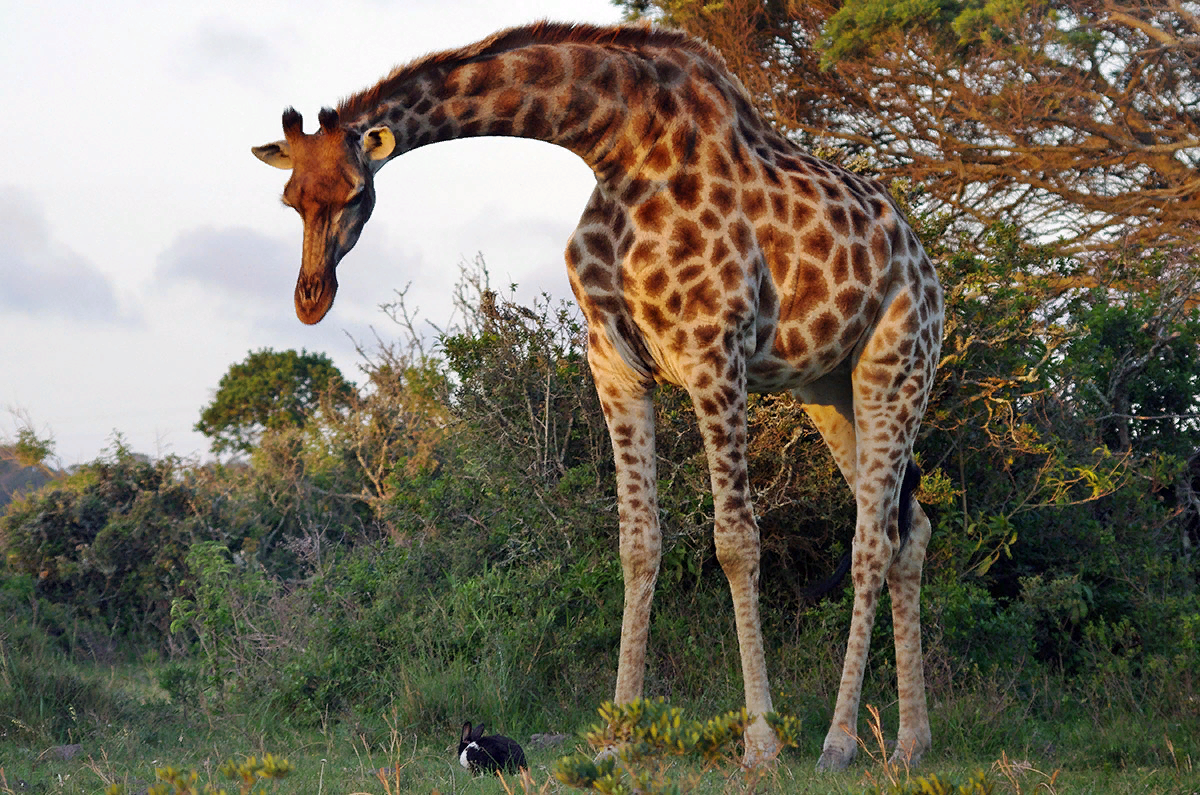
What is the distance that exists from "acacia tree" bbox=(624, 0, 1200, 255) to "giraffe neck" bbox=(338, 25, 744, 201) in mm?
8039

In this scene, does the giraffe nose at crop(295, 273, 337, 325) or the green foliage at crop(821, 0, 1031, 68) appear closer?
the giraffe nose at crop(295, 273, 337, 325)

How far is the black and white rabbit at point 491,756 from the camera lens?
16.7 feet

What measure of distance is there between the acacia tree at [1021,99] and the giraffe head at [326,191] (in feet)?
30.7

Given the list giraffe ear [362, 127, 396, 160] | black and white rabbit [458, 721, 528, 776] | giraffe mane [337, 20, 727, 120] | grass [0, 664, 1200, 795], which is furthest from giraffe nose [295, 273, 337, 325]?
black and white rabbit [458, 721, 528, 776]

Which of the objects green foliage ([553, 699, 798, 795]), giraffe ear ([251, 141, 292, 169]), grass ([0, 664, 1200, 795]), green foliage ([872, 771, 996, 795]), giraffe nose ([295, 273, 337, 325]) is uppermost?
giraffe ear ([251, 141, 292, 169])

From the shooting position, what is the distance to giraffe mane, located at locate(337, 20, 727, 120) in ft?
15.7

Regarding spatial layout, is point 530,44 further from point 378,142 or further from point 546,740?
point 546,740

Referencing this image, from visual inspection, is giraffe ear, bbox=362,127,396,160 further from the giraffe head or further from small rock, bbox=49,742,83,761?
small rock, bbox=49,742,83,761

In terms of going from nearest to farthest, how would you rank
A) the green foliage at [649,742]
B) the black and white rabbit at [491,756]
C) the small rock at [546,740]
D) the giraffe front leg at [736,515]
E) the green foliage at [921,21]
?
the green foliage at [649,742] → the giraffe front leg at [736,515] → the black and white rabbit at [491,756] → the small rock at [546,740] → the green foliage at [921,21]

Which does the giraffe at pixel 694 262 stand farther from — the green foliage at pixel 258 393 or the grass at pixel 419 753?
the green foliage at pixel 258 393

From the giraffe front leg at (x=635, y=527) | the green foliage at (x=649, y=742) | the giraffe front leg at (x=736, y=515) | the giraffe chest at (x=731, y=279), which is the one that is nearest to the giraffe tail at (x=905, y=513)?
the giraffe chest at (x=731, y=279)

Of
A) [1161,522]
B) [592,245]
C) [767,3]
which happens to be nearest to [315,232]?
[592,245]

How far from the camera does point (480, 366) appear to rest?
7.98 metres

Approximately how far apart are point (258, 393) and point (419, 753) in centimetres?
2008
